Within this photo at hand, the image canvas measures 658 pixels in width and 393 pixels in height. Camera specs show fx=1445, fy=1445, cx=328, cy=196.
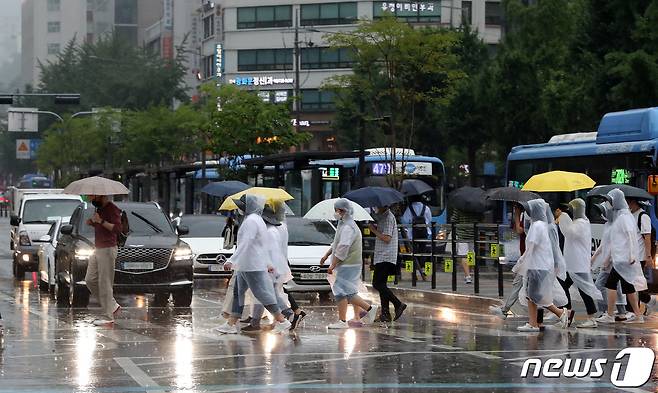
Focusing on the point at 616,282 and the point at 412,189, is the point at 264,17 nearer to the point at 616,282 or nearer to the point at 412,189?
the point at 412,189

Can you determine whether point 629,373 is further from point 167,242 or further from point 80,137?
point 80,137

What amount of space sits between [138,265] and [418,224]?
7543 mm

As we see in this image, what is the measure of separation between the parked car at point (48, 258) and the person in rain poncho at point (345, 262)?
26.7 feet

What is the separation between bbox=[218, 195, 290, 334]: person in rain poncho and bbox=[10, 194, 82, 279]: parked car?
15.4 m

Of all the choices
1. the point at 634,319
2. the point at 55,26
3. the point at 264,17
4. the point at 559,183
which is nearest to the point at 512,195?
the point at 559,183

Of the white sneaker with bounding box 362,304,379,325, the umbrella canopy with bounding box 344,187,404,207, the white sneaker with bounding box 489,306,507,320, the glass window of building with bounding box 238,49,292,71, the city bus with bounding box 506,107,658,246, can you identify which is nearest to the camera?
the white sneaker with bounding box 362,304,379,325

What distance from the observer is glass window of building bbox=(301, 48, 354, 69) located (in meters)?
96.6

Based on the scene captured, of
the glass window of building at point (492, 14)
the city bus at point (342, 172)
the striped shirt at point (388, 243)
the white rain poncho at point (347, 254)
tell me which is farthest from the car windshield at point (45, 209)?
the glass window of building at point (492, 14)

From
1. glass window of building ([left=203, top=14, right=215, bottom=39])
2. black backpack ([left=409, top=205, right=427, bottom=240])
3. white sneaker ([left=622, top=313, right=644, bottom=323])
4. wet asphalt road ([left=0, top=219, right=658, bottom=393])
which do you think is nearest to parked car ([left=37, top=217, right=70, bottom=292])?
wet asphalt road ([left=0, top=219, right=658, bottom=393])

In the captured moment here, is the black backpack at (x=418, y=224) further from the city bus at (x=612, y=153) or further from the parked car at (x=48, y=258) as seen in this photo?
the parked car at (x=48, y=258)

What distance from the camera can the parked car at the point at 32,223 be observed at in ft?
110

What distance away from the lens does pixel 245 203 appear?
61.9ft

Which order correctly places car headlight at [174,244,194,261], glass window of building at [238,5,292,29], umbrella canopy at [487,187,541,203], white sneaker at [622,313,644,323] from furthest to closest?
1. glass window of building at [238,5,292,29]
2. car headlight at [174,244,194,261]
3. umbrella canopy at [487,187,541,203]
4. white sneaker at [622,313,644,323]

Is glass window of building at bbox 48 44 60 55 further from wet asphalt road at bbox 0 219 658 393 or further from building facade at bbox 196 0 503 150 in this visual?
wet asphalt road at bbox 0 219 658 393
